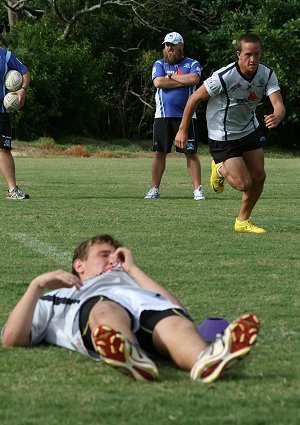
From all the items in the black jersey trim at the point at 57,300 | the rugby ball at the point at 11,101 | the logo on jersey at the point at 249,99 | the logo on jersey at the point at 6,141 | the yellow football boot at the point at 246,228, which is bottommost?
the yellow football boot at the point at 246,228

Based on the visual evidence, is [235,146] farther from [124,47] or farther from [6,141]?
[124,47]

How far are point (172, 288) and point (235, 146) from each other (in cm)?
378

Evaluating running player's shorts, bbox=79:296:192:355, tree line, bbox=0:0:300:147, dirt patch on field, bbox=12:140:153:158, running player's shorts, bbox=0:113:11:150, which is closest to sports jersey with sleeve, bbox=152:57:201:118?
running player's shorts, bbox=0:113:11:150

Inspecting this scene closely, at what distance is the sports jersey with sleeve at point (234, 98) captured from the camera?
956 centimetres

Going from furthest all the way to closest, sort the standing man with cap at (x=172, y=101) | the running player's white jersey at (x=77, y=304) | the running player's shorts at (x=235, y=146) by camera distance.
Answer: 1. the standing man with cap at (x=172, y=101)
2. the running player's shorts at (x=235, y=146)
3. the running player's white jersey at (x=77, y=304)

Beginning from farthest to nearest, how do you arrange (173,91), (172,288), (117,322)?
(173,91) < (172,288) < (117,322)

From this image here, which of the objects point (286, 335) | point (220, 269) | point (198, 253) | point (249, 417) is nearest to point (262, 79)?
point (198, 253)

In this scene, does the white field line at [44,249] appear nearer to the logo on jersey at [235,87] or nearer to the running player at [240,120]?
the running player at [240,120]

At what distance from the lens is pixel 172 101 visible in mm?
13906

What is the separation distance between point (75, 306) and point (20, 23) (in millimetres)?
36457

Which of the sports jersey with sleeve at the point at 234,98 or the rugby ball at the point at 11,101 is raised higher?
the sports jersey with sleeve at the point at 234,98

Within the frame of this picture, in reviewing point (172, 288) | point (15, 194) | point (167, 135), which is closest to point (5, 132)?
point (15, 194)

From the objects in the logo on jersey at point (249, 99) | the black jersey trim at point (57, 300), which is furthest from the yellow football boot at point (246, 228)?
the black jersey trim at point (57, 300)

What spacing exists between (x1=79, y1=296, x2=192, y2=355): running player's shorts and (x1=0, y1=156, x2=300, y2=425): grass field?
0.29ft
